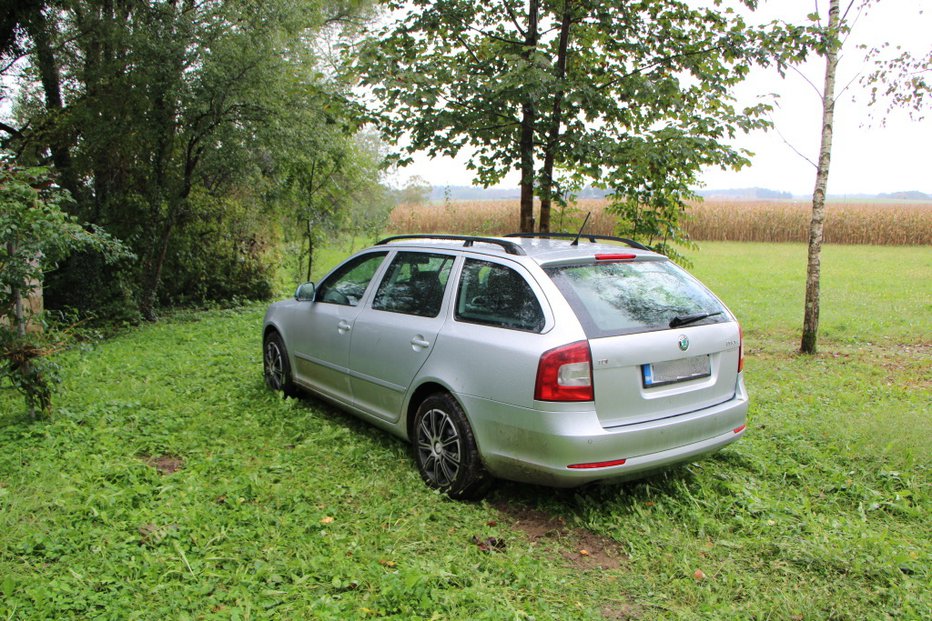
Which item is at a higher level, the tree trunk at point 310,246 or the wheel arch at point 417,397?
the tree trunk at point 310,246

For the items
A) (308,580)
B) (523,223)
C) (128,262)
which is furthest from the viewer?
(128,262)

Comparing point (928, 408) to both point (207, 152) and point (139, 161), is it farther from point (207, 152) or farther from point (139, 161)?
point (139, 161)

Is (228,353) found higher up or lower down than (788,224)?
lower down

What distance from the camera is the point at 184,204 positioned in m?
12.2

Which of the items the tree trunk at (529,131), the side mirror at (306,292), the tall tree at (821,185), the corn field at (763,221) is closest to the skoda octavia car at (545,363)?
the side mirror at (306,292)

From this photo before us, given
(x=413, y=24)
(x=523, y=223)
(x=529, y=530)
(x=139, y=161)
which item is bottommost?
(x=529, y=530)

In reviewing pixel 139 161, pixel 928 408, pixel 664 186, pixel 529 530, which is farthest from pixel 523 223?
pixel 139 161

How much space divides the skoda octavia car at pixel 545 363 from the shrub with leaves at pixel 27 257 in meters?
2.41

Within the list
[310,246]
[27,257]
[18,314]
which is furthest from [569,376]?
[310,246]

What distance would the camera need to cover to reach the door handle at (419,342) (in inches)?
187

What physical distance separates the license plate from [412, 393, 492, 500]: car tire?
112cm

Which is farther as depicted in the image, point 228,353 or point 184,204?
point 184,204

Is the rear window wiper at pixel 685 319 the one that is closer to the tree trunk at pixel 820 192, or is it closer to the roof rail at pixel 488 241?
the roof rail at pixel 488 241

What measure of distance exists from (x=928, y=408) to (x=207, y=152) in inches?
399
